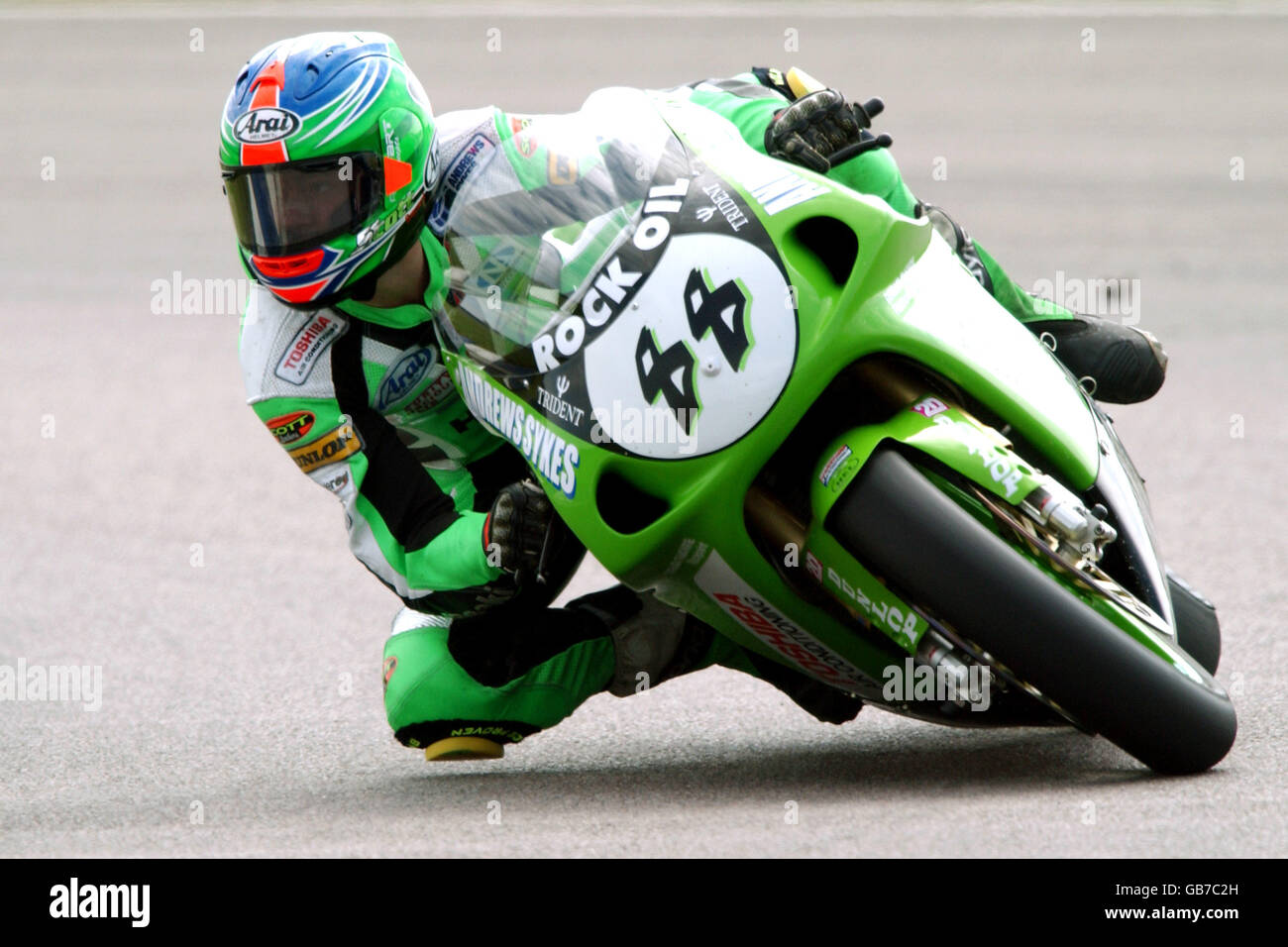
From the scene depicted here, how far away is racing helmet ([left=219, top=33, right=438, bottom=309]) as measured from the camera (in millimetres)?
4141

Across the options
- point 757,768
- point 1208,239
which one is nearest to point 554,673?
point 757,768

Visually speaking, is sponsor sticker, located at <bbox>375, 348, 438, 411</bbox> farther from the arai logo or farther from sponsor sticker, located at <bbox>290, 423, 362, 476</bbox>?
the arai logo

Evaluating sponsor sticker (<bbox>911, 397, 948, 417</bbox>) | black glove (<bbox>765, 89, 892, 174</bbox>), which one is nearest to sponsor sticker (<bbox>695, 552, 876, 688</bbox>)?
sponsor sticker (<bbox>911, 397, 948, 417</bbox>)

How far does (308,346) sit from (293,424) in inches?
7.3

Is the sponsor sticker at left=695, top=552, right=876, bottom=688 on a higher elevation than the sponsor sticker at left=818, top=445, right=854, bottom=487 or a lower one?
lower

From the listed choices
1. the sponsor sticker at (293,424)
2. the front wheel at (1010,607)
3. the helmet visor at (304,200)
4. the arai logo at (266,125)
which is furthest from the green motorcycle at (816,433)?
the sponsor sticker at (293,424)

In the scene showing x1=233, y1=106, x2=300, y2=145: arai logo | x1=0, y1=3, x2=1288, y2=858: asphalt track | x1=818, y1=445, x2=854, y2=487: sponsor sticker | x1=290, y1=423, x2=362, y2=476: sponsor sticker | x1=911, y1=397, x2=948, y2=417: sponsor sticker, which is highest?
x1=233, y1=106, x2=300, y2=145: arai logo

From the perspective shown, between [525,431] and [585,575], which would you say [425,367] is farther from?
[585,575]

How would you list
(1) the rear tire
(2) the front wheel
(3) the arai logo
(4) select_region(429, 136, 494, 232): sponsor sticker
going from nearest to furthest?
(2) the front wheel, (3) the arai logo, (4) select_region(429, 136, 494, 232): sponsor sticker, (1) the rear tire

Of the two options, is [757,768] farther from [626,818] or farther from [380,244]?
[380,244]

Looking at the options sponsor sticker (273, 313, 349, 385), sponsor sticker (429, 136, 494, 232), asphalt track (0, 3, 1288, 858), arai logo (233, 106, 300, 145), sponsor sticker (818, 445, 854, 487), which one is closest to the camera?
sponsor sticker (818, 445, 854, 487)

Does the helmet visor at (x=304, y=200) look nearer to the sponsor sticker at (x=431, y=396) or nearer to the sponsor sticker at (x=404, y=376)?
the sponsor sticker at (x=404, y=376)

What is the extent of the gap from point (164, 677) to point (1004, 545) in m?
3.33

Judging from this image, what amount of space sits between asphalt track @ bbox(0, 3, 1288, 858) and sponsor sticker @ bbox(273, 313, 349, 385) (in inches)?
39.2
